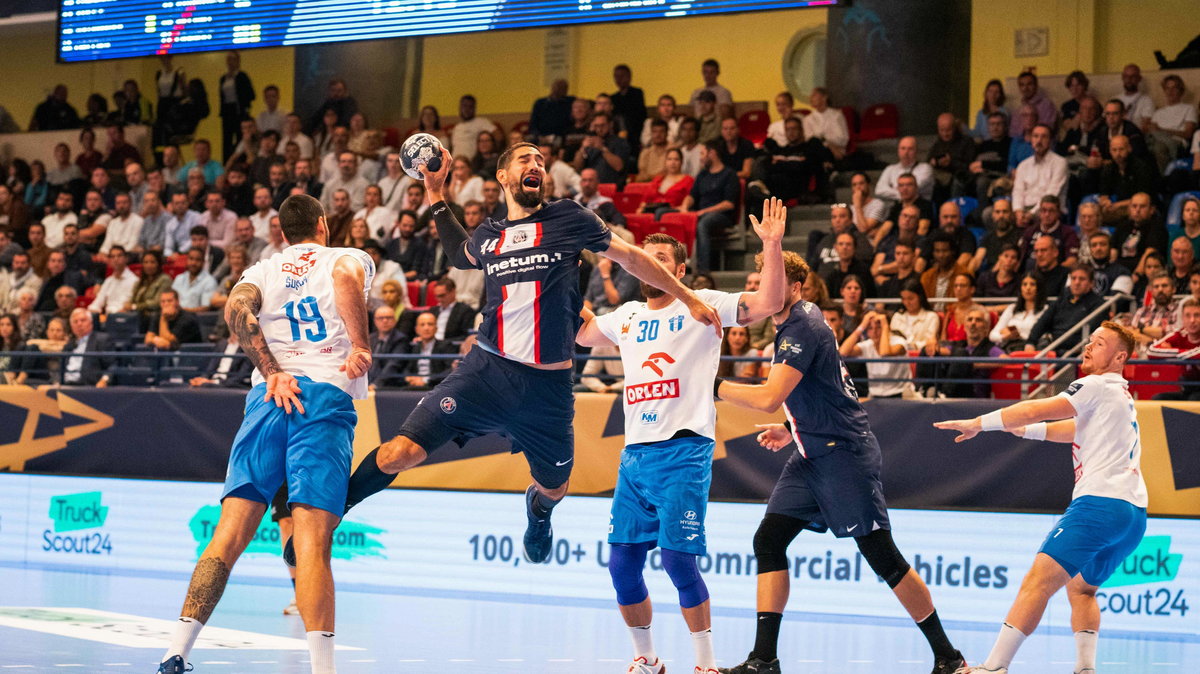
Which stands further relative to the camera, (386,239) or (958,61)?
(958,61)

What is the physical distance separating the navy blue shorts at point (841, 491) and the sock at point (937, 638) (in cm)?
50

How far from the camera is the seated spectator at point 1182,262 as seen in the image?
459 inches

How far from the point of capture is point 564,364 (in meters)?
6.60

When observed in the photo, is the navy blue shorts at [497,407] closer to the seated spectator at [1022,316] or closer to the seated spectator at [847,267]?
the seated spectator at [1022,316]

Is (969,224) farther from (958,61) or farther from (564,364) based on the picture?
(564,364)

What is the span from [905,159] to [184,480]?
304 inches

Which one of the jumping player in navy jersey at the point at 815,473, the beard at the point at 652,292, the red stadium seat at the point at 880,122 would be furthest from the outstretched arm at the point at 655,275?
the red stadium seat at the point at 880,122

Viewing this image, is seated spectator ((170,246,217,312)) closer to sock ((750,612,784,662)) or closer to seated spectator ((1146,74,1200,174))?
seated spectator ((1146,74,1200,174))

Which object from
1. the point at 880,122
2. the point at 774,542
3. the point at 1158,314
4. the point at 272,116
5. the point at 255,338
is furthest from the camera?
the point at 272,116

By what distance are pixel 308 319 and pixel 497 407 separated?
95 centimetres

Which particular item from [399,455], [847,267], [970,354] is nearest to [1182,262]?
[970,354]

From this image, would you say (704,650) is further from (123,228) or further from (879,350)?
(123,228)

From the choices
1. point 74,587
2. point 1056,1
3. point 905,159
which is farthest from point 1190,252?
point 74,587

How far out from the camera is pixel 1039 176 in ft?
45.3
